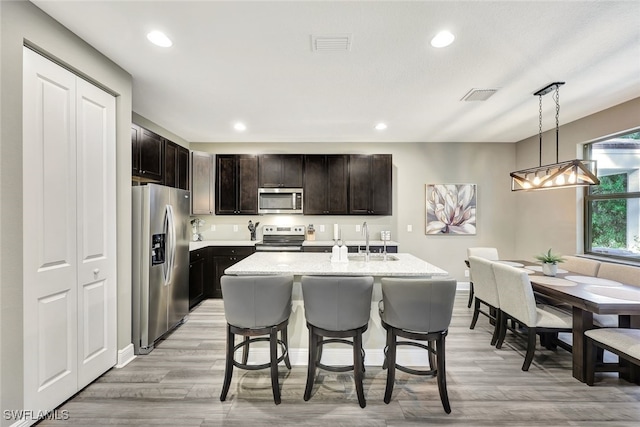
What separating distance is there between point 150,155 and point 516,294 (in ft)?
14.0

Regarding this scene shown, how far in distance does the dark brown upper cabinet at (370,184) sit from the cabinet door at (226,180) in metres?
2.03

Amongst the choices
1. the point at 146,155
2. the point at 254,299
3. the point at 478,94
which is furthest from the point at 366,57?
the point at 146,155

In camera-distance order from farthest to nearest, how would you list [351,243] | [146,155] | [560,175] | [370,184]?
[370,184], [351,243], [146,155], [560,175]

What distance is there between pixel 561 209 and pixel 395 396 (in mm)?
3749

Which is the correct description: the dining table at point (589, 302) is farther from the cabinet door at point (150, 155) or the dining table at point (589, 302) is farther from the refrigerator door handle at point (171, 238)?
the cabinet door at point (150, 155)

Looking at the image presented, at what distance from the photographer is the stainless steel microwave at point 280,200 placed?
466cm

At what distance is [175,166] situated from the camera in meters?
4.02

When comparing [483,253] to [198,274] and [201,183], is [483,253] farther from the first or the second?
[201,183]

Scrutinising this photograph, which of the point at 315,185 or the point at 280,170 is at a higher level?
the point at 280,170

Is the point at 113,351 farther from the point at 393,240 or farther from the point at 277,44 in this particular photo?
the point at 393,240

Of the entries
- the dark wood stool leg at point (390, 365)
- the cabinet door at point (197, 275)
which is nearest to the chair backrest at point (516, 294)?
the dark wood stool leg at point (390, 365)

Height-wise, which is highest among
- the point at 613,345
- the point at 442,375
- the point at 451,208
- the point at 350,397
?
the point at 451,208

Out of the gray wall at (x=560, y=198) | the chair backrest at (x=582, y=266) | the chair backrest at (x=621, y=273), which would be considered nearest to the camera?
the chair backrest at (x=621, y=273)

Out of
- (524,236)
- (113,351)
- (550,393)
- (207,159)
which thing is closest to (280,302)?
(113,351)
